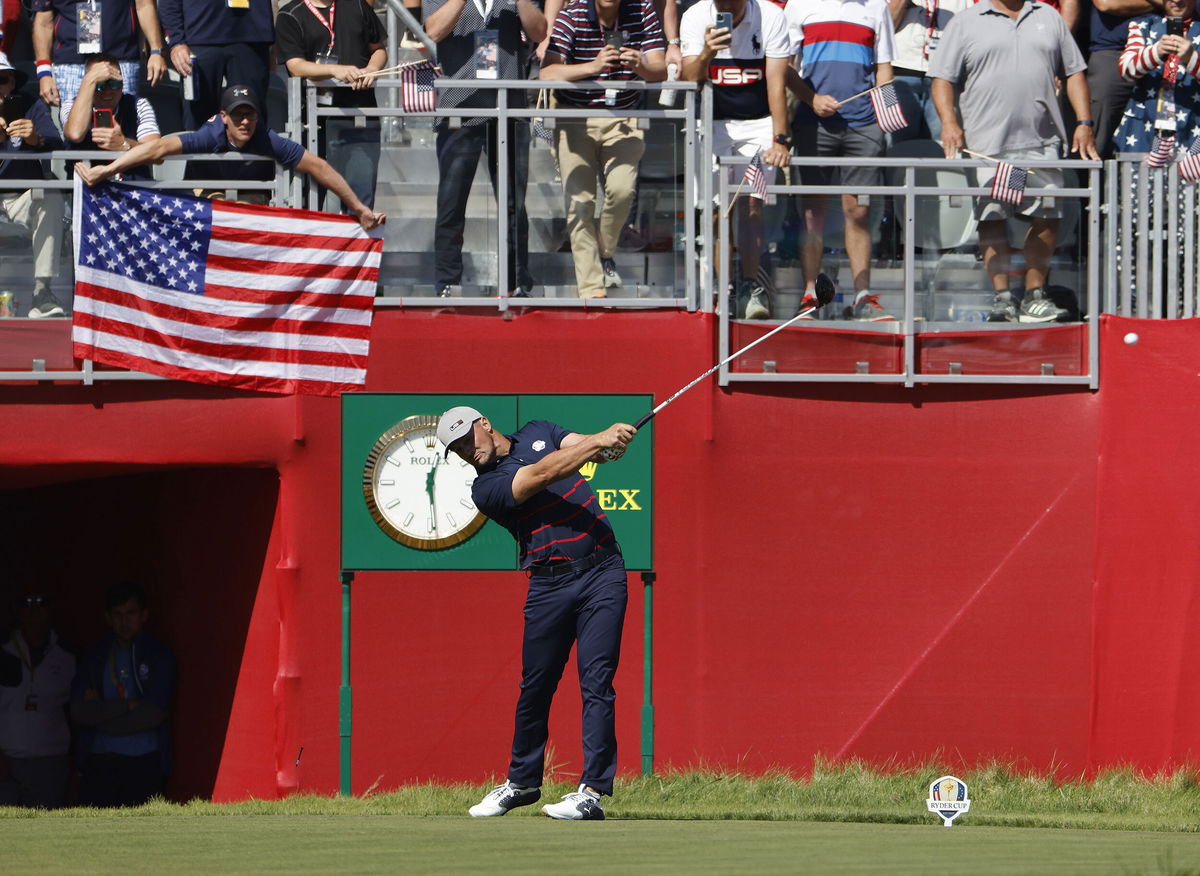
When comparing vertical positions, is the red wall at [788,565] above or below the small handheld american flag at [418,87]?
below

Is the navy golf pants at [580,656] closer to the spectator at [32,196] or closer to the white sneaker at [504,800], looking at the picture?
the white sneaker at [504,800]

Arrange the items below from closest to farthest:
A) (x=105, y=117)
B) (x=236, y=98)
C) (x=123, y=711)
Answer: (x=236, y=98)
(x=105, y=117)
(x=123, y=711)

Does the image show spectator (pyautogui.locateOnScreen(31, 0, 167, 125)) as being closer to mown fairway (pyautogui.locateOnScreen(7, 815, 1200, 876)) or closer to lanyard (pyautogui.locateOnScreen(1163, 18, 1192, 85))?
mown fairway (pyautogui.locateOnScreen(7, 815, 1200, 876))

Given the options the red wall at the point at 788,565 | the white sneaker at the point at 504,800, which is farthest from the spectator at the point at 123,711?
the white sneaker at the point at 504,800

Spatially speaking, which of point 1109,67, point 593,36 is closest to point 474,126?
point 593,36

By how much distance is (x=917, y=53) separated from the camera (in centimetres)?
1350

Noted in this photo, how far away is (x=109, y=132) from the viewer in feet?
38.8

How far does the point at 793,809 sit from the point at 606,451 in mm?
2551

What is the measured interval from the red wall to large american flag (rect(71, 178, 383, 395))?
0.82ft

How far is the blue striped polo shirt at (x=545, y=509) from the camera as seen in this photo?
8.91 m

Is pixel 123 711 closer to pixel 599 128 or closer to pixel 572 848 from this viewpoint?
pixel 599 128

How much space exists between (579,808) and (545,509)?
142 cm

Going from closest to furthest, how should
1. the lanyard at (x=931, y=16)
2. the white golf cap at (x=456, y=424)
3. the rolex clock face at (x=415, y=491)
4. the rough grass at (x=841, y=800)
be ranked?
1. the white golf cap at (x=456, y=424)
2. the rough grass at (x=841, y=800)
3. the rolex clock face at (x=415, y=491)
4. the lanyard at (x=931, y=16)

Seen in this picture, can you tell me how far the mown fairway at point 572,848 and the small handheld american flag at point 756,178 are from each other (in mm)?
4288
